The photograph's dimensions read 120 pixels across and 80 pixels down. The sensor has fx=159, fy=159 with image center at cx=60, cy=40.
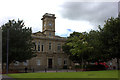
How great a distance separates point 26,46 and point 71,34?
22.4 meters

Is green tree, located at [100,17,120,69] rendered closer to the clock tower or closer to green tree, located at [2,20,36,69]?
green tree, located at [2,20,36,69]

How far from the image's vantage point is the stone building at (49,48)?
4697 cm

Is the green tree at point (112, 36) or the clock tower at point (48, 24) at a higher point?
the clock tower at point (48, 24)

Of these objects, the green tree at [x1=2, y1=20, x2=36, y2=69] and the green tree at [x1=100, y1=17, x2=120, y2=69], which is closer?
the green tree at [x1=100, y1=17, x2=120, y2=69]

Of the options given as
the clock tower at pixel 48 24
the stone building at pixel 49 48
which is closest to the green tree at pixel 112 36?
the stone building at pixel 49 48

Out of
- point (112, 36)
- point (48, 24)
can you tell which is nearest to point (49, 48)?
point (48, 24)

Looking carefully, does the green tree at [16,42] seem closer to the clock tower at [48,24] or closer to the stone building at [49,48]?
the stone building at [49,48]

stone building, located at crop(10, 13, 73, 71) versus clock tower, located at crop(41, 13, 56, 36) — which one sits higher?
clock tower, located at crop(41, 13, 56, 36)

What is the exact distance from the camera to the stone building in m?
47.0

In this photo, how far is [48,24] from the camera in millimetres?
49062

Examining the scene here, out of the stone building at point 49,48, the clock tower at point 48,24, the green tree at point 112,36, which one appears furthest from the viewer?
the clock tower at point 48,24

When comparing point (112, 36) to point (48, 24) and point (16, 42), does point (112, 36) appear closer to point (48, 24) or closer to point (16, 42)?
point (16, 42)

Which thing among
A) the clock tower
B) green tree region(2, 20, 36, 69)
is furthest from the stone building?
green tree region(2, 20, 36, 69)

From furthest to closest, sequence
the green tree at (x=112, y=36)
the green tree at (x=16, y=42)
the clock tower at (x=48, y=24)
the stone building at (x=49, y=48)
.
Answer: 1. the clock tower at (x=48, y=24)
2. the stone building at (x=49, y=48)
3. the green tree at (x=16, y=42)
4. the green tree at (x=112, y=36)
